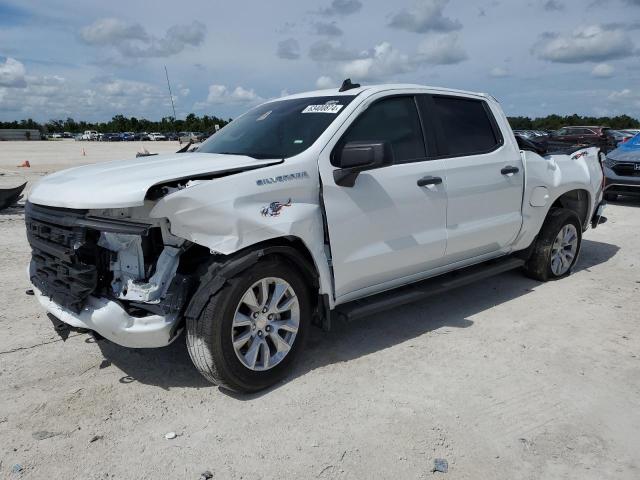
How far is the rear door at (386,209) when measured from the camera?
11.9 feet

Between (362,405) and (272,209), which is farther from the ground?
(272,209)

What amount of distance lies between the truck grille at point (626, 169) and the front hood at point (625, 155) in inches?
3.5

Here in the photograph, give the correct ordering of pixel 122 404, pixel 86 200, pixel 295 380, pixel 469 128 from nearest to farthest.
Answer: pixel 86 200
pixel 122 404
pixel 295 380
pixel 469 128

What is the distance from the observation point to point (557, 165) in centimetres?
555

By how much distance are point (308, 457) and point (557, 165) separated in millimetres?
4209

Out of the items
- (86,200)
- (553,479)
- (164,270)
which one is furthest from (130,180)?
(553,479)

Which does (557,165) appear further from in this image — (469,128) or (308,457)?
(308,457)

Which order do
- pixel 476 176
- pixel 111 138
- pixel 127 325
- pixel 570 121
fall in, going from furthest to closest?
pixel 111 138 → pixel 570 121 → pixel 476 176 → pixel 127 325

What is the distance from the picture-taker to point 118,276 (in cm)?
326

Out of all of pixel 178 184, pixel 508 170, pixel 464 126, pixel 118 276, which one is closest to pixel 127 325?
pixel 118 276

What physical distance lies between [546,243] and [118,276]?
426cm

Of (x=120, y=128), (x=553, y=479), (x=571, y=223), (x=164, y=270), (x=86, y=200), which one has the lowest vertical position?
(x=553, y=479)

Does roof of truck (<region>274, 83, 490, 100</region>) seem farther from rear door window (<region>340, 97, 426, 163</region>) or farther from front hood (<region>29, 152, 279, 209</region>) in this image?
front hood (<region>29, 152, 279, 209</region>)

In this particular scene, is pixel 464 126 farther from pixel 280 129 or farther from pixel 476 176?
pixel 280 129
